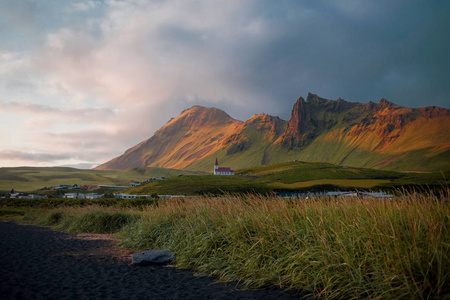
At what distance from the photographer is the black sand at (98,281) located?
250 inches

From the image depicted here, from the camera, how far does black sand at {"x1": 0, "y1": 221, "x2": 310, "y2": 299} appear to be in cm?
634

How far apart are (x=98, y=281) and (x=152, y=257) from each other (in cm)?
242

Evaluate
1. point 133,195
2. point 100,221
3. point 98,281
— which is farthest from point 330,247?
point 133,195

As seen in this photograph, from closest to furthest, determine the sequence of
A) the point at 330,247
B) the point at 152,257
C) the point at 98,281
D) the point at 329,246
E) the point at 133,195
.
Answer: the point at 329,246 → the point at 330,247 → the point at 98,281 → the point at 152,257 → the point at 133,195

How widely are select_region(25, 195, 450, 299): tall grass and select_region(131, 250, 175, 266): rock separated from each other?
36 cm

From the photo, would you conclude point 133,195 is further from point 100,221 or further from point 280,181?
point 100,221

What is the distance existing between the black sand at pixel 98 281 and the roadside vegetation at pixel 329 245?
69 centimetres

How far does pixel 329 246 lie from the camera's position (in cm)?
633

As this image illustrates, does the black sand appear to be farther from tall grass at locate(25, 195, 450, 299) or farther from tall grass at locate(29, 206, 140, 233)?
tall grass at locate(29, 206, 140, 233)

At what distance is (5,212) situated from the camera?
43656 millimetres

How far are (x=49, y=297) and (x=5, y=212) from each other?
48.8m

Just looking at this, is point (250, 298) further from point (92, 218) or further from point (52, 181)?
point (52, 181)

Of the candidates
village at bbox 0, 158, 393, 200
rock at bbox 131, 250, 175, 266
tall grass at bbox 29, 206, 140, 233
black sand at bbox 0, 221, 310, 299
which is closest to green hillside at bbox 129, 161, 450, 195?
village at bbox 0, 158, 393, 200

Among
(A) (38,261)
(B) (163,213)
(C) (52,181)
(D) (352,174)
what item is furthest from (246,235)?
(C) (52,181)
